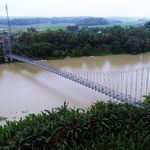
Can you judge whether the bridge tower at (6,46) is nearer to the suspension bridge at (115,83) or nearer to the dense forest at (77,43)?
the suspension bridge at (115,83)

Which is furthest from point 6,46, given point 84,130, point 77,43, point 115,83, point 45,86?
point 84,130

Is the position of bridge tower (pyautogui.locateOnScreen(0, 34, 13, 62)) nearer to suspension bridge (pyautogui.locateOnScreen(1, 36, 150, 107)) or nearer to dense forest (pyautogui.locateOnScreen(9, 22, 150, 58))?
suspension bridge (pyautogui.locateOnScreen(1, 36, 150, 107))

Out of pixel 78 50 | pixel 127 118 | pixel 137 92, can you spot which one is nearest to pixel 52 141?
pixel 127 118

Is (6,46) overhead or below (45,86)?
overhead

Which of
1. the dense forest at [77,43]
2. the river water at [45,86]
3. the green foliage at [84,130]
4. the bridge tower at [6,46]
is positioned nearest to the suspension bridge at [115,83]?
the bridge tower at [6,46]

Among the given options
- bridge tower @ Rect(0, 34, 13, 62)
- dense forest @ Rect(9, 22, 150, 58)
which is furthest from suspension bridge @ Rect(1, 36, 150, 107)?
dense forest @ Rect(9, 22, 150, 58)

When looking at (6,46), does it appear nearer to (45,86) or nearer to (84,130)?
(45,86)
